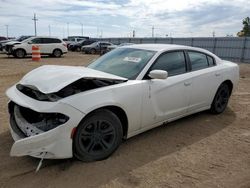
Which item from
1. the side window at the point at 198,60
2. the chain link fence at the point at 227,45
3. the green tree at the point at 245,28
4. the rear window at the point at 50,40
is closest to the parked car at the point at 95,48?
the rear window at the point at 50,40

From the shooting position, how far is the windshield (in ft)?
13.2

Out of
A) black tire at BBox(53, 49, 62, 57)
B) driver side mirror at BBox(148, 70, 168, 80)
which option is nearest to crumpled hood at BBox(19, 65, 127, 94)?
driver side mirror at BBox(148, 70, 168, 80)

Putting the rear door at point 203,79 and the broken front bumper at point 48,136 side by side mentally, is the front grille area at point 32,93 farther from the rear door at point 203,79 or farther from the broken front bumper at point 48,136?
the rear door at point 203,79

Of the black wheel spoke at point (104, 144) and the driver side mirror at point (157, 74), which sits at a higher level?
the driver side mirror at point (157, 74)

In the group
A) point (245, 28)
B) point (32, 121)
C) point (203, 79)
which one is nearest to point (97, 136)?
point (32, 121)

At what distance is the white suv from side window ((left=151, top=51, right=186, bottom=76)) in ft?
60.1

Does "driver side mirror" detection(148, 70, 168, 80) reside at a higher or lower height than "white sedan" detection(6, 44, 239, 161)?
higher

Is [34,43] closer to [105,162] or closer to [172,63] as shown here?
[172,63]

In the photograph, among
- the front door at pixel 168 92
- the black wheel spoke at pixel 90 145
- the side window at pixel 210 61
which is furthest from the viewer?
the side window at pixel 210 61

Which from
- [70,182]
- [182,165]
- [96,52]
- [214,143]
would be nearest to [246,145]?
[214,143]

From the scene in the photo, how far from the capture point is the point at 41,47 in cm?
2141

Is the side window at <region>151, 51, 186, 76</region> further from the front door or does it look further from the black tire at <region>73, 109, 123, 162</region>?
the black tire at <region>73, 109, 123, 162</region>

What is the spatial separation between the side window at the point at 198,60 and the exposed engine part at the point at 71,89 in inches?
71.4

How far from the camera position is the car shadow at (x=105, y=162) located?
3.03 metres
